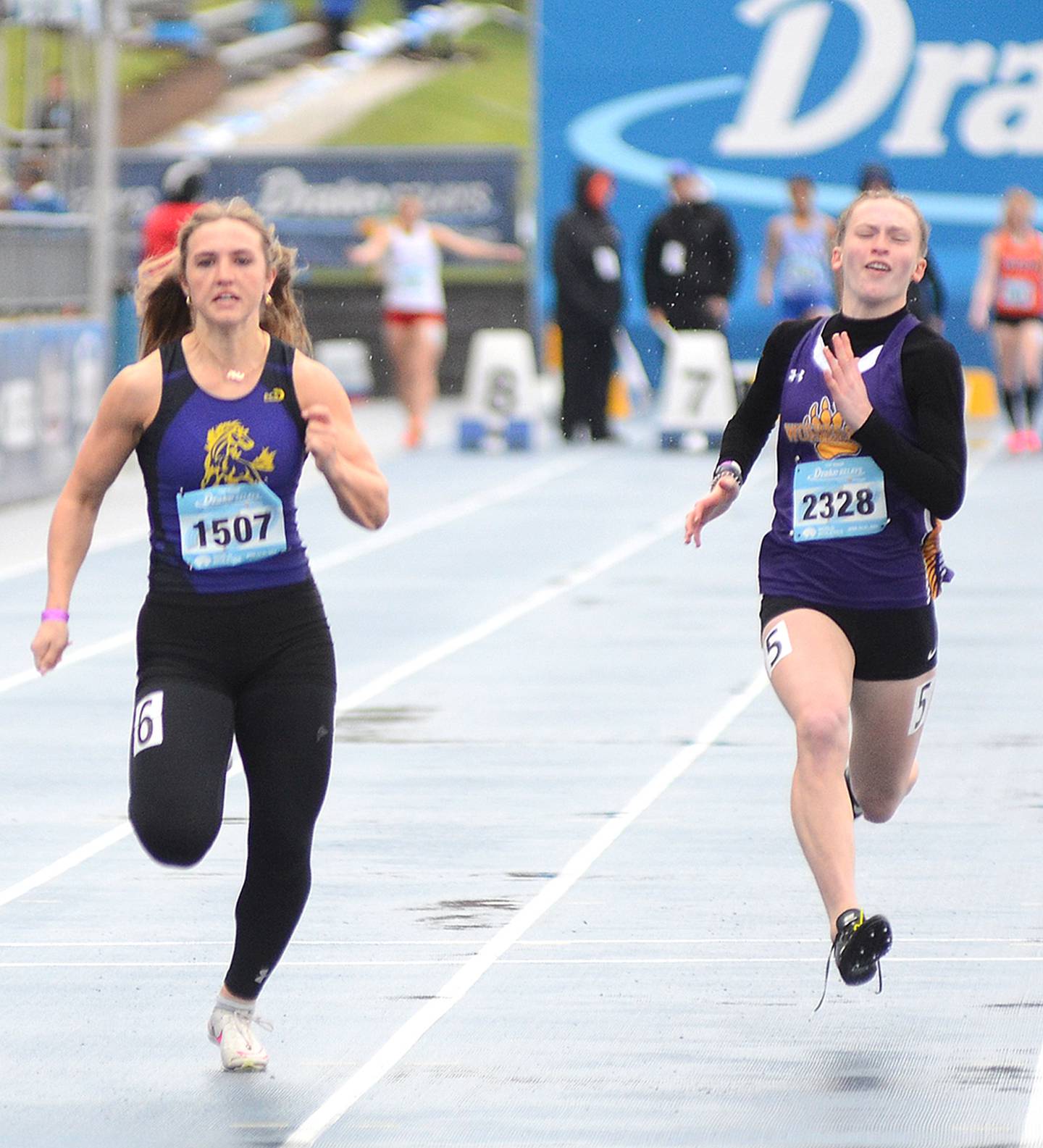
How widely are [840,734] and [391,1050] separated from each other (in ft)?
3.74

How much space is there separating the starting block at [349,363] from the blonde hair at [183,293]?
20.9m

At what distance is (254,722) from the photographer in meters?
5.21

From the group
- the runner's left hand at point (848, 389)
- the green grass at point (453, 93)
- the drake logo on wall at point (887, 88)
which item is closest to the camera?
the runner's left hand at point (848, 389)

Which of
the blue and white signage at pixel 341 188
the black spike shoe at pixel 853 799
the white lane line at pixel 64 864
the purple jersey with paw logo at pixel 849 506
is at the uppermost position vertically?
the purple jersey with paw logo at pixel 849 506

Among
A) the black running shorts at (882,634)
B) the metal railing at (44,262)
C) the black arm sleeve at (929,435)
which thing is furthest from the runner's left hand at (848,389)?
the metal railing at (44,262)

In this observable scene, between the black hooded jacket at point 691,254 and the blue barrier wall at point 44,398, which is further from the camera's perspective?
the black hooded jacket at point 691,254

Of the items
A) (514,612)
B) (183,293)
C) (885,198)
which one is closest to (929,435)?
(885,198)

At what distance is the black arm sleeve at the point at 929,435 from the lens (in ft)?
18.4

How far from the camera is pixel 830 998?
19.1 ft

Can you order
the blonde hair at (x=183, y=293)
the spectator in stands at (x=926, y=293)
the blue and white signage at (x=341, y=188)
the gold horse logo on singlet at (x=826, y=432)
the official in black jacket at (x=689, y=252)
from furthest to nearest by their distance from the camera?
the blue and white signage at (x=341, y=188)
the official in black jacket at (x=689, y=252)
the spectator in stands at (x=926, y=293)
the gold horse logo on singlet at (x=826, y=432)
the blonde hair at (x=183, y=293)

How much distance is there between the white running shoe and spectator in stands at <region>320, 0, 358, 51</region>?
46.4m

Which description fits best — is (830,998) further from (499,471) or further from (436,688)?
(499,471)

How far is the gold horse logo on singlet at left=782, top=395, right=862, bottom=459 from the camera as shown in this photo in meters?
5.70

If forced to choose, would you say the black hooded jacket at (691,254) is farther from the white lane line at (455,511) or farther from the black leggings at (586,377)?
the white lane line at (455,511)
